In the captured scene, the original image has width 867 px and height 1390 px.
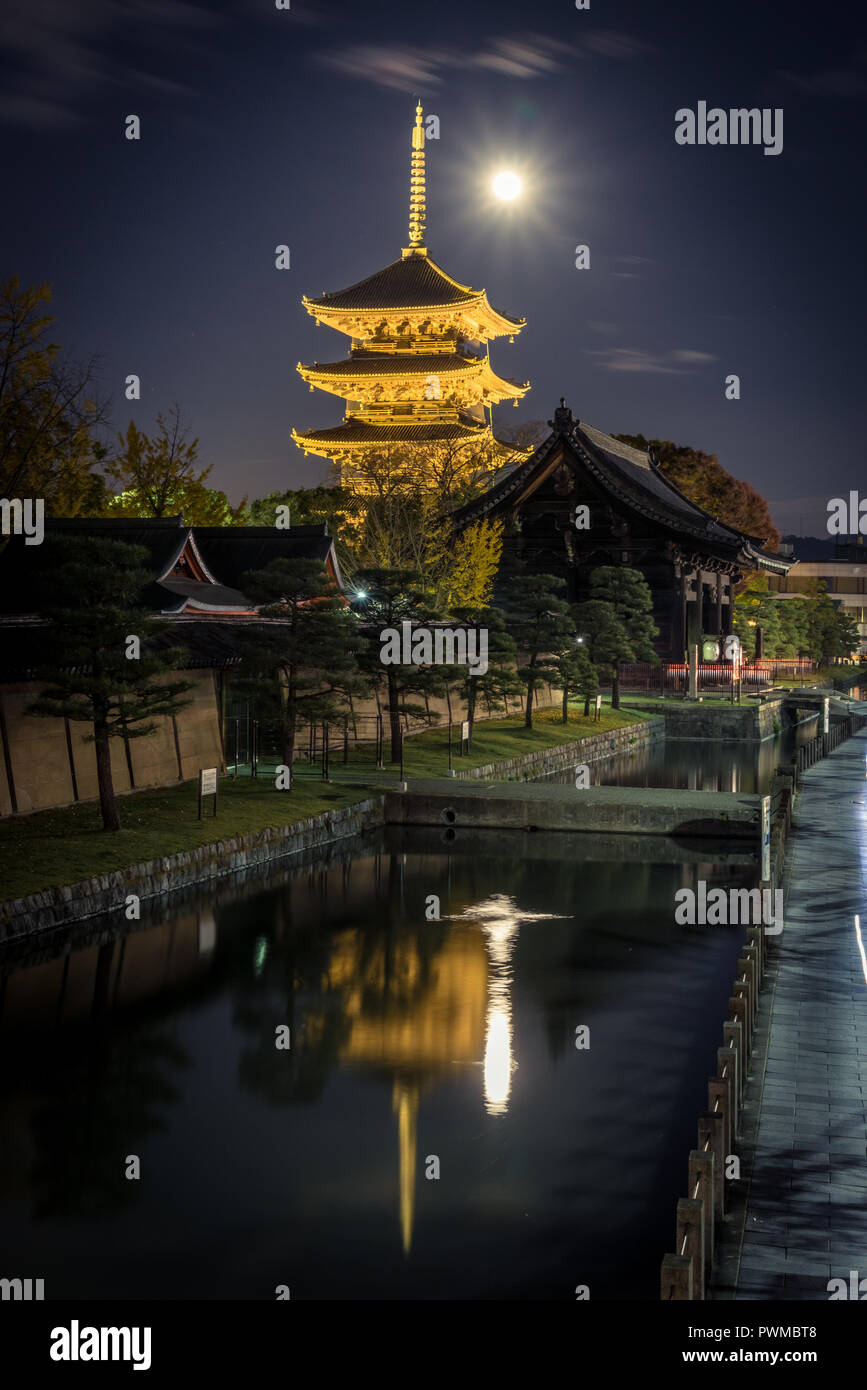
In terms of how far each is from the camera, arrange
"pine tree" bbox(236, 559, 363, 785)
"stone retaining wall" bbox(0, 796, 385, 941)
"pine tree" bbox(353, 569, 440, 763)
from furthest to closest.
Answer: "pine tree" bbox(353, 569, 440, 763)
"pine tree" bbox(236, 559, 363, 785)
"stone retaining wall" bbox(0, 796, 385, 941)

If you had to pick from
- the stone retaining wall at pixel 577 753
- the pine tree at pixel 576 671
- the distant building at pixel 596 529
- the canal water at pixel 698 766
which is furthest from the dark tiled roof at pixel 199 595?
the distant building at pixel 596 529

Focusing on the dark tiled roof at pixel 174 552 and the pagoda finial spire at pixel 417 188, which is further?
the pagoda finial spire at pixel 417 188

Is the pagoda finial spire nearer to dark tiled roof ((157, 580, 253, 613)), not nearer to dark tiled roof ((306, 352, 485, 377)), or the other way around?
dark tiled roof ((306, 352, 485, 377))

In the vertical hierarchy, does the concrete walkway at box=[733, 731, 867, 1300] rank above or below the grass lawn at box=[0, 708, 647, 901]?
below

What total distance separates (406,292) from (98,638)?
55.1 m

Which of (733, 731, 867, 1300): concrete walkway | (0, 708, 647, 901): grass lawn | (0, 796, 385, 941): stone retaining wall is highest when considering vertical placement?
(0, 708, 647, 901): grass lawn

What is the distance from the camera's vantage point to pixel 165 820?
2431 centimetres

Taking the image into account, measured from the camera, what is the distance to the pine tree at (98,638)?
2220 centimetres

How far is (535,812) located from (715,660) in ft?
133

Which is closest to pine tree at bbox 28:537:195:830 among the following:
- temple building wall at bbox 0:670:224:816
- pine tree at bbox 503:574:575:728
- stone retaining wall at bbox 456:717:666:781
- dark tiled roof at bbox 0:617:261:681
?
dark tiled roof at bbox 0:617:261:681

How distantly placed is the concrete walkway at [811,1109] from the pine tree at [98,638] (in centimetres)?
1144

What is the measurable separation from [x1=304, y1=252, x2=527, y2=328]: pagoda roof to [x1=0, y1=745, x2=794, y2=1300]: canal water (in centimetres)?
5336

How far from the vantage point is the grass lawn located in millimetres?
20188

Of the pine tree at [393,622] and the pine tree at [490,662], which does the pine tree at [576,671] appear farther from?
the pine tree at [393,622]
